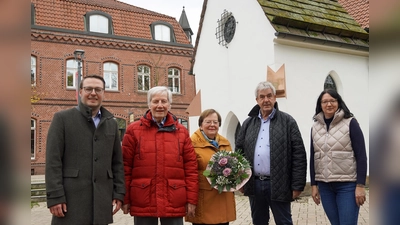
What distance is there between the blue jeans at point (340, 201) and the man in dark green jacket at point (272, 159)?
0.84 feet

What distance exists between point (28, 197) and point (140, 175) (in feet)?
8.10

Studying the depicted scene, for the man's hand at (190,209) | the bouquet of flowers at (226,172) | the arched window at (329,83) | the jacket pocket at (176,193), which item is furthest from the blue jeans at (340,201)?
the arched window at (329,83)

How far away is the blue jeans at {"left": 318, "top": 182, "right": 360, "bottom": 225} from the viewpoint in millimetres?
3598

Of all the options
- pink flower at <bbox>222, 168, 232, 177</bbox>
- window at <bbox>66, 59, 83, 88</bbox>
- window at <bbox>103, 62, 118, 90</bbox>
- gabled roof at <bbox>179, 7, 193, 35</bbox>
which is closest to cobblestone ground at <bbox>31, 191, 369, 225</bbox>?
pink flower at <bbox>222, 168, 232, 177</bbox>

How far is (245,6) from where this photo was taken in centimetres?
1116

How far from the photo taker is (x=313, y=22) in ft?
34.6

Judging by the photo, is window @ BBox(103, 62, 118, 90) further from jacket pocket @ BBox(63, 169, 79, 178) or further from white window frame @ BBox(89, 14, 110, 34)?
jacket pocket @ BBox(63, 169, 79, 178)

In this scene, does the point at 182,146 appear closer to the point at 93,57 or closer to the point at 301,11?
the point at 301,11

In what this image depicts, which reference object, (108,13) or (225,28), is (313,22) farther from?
(108,13)

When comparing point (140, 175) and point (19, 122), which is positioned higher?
point (19, 122)

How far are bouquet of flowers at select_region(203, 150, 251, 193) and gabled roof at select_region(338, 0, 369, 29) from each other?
34.4 feet

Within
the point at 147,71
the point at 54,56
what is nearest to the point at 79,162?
the point at 54,56

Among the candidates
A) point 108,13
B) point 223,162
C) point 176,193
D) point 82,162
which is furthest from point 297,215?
point 108,13

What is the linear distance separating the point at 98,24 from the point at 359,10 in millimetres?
14746
